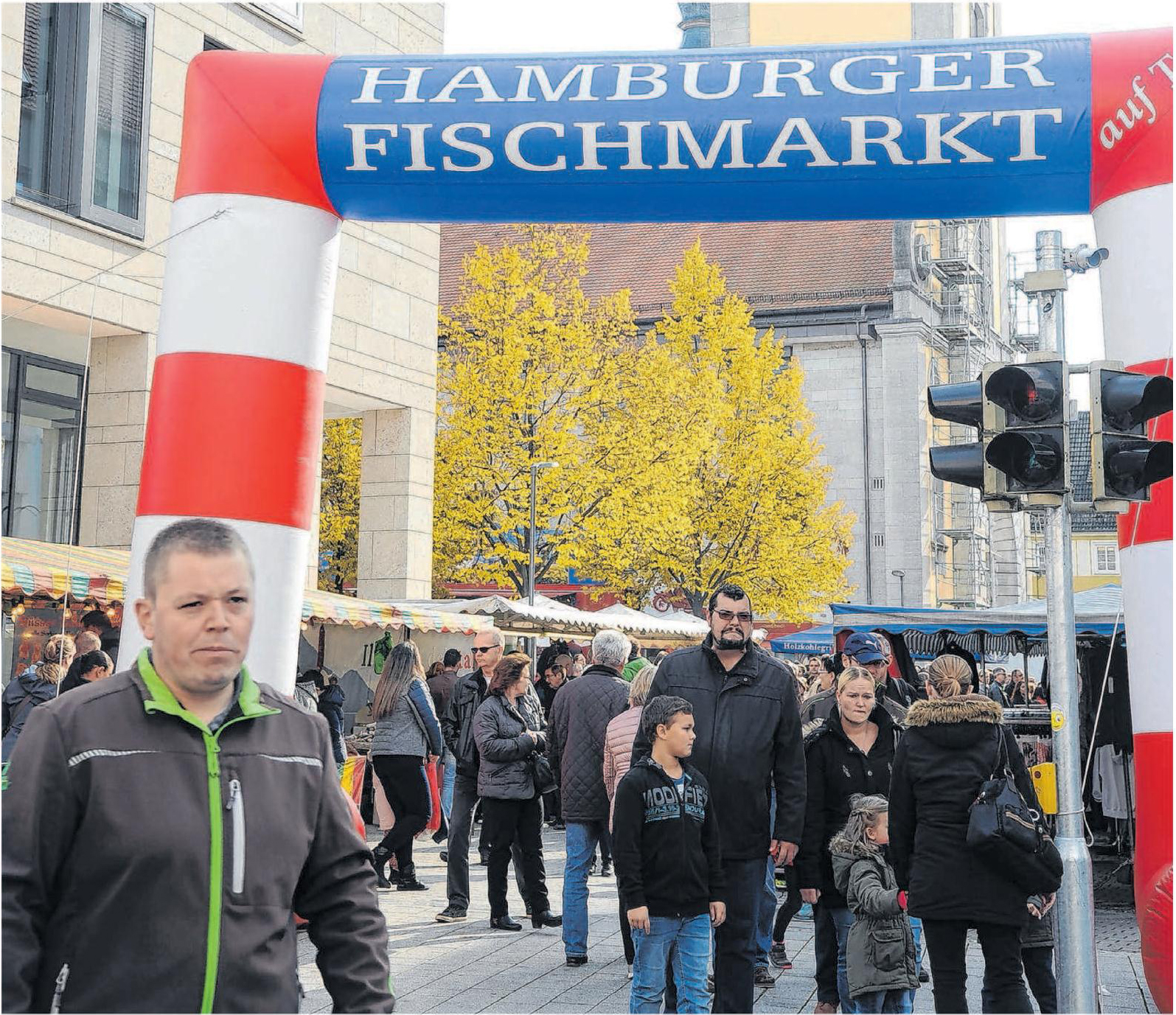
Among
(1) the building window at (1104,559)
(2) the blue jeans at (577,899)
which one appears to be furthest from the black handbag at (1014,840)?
(1) the building window at (1104,559)

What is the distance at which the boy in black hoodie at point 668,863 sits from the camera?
5.87 meters

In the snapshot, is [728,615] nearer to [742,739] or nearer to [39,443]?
[742,739]

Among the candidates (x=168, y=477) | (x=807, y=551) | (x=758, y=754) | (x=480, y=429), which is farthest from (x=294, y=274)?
Answer: (x=807, y=551)

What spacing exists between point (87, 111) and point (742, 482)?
2131cm

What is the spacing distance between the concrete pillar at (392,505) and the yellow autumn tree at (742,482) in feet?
43.5

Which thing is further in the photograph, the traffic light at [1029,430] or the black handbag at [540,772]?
the black handbag at [540,772]

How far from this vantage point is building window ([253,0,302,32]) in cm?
1812

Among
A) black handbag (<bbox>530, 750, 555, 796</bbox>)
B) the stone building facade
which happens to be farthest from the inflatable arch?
the stone building facade

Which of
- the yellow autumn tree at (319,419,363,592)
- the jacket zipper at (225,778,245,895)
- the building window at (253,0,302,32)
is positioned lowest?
the jacket zipper at (225,778,245,895)

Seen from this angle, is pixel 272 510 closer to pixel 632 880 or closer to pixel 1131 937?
pixel 632 880

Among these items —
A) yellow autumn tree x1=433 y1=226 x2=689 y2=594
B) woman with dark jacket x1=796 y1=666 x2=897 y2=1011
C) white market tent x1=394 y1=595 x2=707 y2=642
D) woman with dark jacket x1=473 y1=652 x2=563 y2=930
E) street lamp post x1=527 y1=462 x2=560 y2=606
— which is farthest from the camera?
yellow autumn tree x1=433 y1=226 x2=689 y2=594

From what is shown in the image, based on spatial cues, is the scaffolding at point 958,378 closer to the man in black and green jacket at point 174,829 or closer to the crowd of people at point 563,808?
the crowd of people at point 563,808

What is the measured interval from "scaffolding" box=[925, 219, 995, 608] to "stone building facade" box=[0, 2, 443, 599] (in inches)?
1191

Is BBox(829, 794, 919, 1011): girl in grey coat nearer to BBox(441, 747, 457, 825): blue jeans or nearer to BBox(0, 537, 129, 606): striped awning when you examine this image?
BBox(0, 537, 129, 606): striped awning
